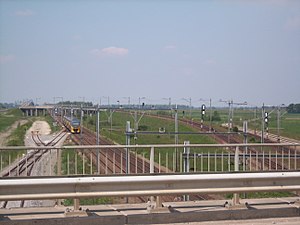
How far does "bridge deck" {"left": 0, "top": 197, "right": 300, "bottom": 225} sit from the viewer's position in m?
7.62

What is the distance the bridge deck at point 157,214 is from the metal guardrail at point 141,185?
1.42 ft

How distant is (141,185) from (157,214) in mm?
601

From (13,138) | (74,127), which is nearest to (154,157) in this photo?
(74,127)

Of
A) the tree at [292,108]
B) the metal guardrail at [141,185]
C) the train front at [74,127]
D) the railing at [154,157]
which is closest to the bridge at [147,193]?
the metal guardrail at [141,185]

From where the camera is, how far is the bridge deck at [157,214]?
762cm

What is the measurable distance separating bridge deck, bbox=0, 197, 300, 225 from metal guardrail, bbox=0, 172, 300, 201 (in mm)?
431

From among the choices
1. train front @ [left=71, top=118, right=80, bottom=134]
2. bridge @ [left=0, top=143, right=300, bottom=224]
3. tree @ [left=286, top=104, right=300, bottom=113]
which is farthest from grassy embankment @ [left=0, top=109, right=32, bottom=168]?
tree @ [left=286, top=104, right=300, bottom=113]

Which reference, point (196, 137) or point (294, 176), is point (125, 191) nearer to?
point (294, 176)

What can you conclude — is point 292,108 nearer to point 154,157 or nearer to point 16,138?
point 16,138

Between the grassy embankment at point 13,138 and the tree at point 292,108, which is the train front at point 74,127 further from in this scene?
the tree at point 292,108

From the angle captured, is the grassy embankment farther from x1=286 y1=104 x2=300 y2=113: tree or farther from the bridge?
x1=286 y1=104 x2=300 y2=113: tree

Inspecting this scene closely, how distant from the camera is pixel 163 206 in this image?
324 inches

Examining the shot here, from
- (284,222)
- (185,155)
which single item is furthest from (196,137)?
(284,222)

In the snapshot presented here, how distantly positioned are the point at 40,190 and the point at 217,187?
2909 millimetres
